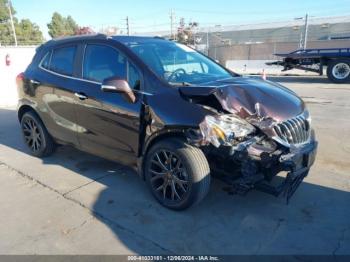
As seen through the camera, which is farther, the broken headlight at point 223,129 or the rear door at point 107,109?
the rear door at point 107,109

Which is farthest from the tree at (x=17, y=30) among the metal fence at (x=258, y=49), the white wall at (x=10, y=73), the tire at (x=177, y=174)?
the tire at (x=177, y=174)

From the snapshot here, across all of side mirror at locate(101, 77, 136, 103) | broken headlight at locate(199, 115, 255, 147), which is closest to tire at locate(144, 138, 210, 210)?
broken headlight at locate(199, 115, 255, 147)

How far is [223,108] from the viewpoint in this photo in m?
3.18

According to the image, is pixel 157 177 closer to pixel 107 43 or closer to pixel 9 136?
pixel 107 43

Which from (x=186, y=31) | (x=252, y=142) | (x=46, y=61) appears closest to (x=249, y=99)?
(x=252, y=142)

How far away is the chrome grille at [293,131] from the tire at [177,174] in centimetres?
77

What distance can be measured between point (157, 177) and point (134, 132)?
0.56m

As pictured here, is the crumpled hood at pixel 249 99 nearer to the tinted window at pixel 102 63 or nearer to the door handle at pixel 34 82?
the tinted window at pixel 102 63

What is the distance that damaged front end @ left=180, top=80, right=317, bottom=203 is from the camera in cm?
311

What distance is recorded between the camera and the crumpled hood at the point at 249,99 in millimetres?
3211

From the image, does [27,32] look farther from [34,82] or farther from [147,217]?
[147,217]

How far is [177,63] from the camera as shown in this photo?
414 cm

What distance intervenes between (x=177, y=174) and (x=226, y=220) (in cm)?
68

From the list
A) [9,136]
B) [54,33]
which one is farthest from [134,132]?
[54,33]
